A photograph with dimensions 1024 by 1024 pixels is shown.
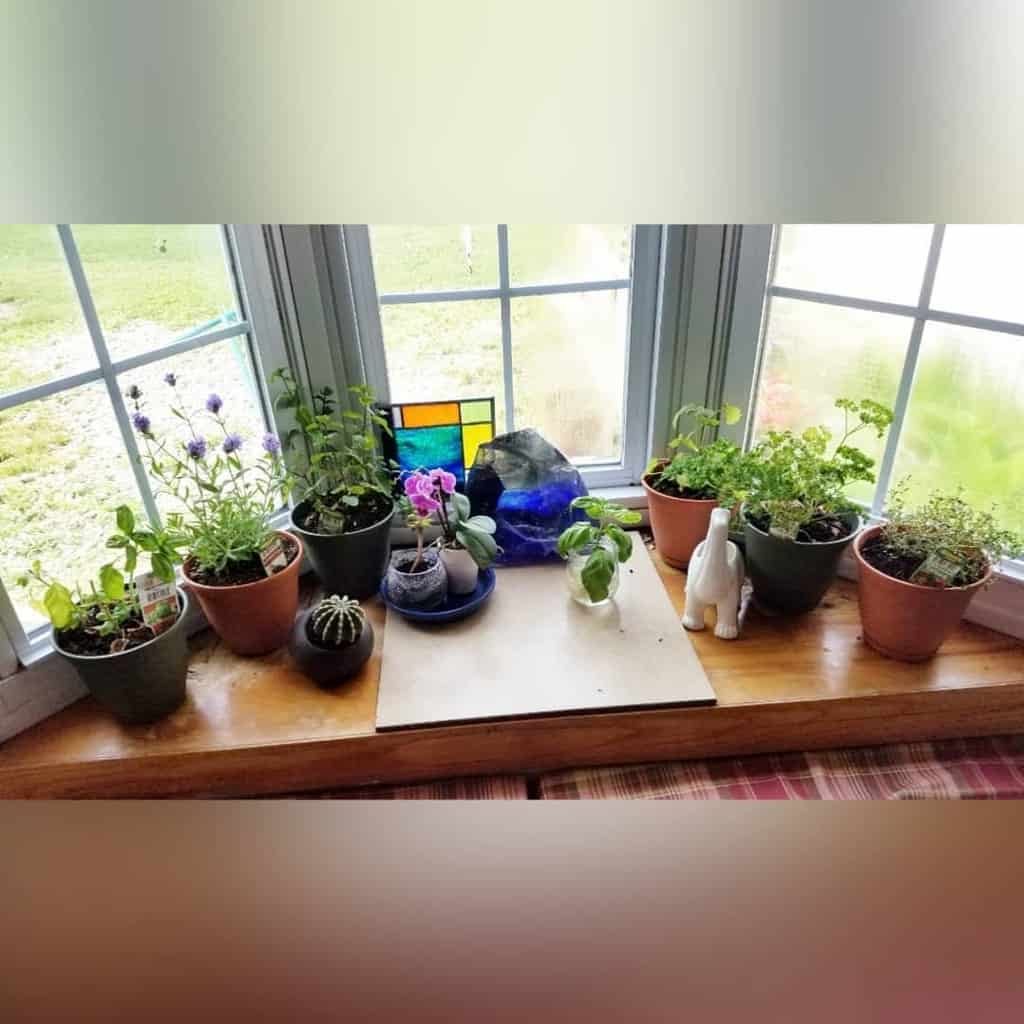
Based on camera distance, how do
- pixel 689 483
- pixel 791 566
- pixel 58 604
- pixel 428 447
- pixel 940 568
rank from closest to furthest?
pixel 58 604 → pixel 940 568 → pixel 791 566 → pixel 689 483 → pixel 428 447

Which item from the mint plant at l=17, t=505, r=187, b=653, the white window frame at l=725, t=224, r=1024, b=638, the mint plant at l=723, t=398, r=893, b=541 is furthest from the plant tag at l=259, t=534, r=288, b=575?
Answer: the white window frame at l=725, t=224, r=1024, b=638

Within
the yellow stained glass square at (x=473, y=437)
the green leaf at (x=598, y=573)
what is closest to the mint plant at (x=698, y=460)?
the green leaf at (x=598, y=573)

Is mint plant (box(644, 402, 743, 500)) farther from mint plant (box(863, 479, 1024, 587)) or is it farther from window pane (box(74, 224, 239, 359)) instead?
window pane (box(74, 224, 239, 359))

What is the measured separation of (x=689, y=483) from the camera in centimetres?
133

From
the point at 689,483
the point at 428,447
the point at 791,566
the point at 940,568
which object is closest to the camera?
the point at 940,568

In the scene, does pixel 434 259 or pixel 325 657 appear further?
pixel 434 259

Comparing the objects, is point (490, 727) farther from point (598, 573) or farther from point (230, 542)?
point (230, 542)

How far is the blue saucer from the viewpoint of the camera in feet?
4.25

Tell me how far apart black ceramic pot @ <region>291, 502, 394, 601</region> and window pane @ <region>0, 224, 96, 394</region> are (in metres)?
0.42

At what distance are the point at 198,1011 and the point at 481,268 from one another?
130 centimetres

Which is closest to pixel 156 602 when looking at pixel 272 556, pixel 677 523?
pixel 272 556

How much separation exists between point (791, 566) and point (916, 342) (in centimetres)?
42

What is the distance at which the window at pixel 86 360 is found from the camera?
3.40 feet
